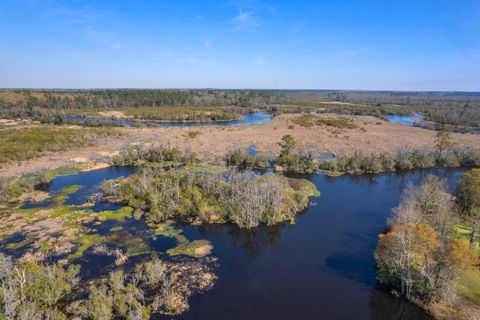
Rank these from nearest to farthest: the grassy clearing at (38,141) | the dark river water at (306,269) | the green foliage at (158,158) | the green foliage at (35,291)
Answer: the green foliage at (35,291) → the dark river water at (306,269) → the green foliage at (158,158) → the grassy clearing at (38,141)

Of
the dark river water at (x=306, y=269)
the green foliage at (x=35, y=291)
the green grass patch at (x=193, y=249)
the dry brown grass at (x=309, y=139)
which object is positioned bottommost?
the dark river water at (x=306, y=269)

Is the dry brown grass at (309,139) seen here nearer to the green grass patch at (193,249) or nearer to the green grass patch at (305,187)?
the green grass patch at (305,187)

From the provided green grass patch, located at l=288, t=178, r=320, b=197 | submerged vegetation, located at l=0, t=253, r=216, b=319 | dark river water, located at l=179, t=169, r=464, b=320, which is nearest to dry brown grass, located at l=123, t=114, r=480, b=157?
green grass patch, located at l=288, t=178, r=320, b=197

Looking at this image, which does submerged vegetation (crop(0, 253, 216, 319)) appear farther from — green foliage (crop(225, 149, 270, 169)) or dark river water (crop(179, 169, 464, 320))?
green foliage (crop(225, 149, 270, 169))

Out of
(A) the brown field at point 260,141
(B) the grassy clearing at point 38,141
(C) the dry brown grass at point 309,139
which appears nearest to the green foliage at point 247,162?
(A) the brown field at point 260,141

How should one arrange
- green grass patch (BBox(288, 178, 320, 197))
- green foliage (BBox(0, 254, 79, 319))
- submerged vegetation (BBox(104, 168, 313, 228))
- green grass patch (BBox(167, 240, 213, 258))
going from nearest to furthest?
1. green foliage (BBox(0, 254, 79, 319))
2. green grass patch (BBox(167, 240, 213, 258))
3. submerged vegetation (BBox(104, 168, 313, 228))
4. green grass patch (BBox(288, 178, 320, 197))

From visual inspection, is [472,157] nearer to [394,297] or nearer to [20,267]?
[394,297]
